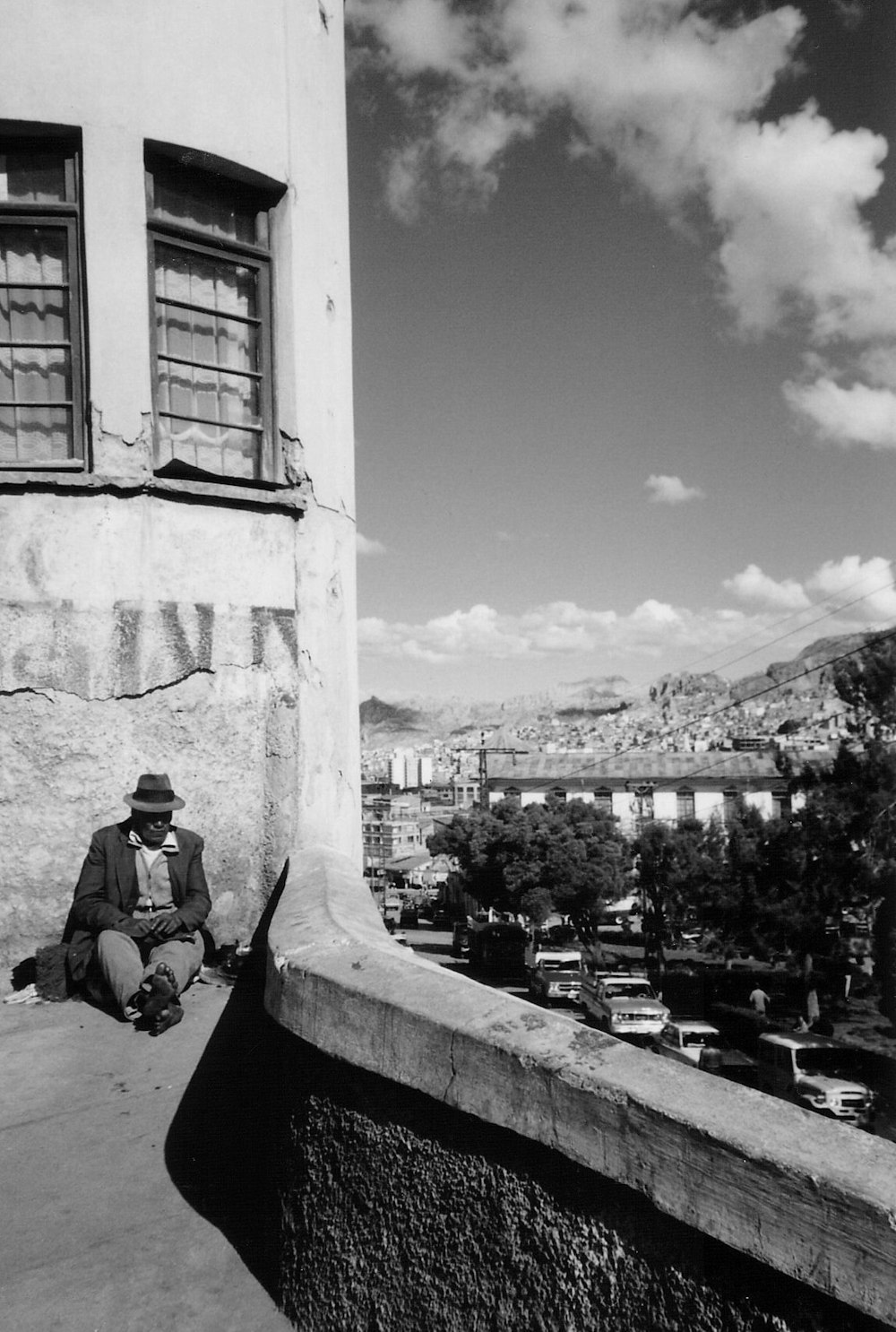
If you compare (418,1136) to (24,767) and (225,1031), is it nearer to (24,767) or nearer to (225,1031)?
(225,1031)

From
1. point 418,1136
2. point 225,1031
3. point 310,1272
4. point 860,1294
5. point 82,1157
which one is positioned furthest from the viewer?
point 225,1031

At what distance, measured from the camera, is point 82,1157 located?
9.30ft

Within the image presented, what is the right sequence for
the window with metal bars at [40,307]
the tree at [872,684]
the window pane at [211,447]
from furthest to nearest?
the tree at [872,684] < the window pane at [211,447] < the window with metal bars at [40,307]

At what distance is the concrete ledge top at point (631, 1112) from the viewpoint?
124 centimetres

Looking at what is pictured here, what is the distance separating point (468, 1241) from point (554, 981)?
33.2m

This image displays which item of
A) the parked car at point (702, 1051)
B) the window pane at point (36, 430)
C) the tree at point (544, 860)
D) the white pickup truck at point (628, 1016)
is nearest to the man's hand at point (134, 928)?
the window pane at point (36, 430)

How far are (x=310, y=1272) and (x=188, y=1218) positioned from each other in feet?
1.83

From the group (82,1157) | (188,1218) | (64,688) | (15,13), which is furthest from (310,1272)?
(15,13)

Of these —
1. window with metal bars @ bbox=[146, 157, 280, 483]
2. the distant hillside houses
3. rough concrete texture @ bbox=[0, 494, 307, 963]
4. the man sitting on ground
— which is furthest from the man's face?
the distant hillside houses

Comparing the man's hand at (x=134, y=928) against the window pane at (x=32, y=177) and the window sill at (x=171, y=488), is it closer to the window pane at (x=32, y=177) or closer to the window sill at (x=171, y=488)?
the window sill at (x=171, y=488)

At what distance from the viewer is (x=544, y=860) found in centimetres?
4469

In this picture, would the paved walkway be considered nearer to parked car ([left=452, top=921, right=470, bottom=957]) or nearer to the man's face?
the man's face

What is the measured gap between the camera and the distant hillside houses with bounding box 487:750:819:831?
82.9 meters

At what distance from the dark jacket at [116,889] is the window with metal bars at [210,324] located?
179cm
